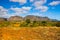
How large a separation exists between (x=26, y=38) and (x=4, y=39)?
1.44 meters

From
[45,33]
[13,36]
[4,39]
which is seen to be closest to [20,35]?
[13,36]

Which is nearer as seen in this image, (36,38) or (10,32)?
(36,38)

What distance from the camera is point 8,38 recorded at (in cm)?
1004

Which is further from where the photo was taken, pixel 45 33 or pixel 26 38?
pixel 45 33

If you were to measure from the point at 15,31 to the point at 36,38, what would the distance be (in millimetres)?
1888

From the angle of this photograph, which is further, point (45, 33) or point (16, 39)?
point (45, 33)

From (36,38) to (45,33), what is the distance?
1065 mm

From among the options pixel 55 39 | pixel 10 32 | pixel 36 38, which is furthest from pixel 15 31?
pixel 55 39

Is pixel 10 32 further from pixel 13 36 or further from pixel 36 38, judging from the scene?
Answer: pixel 36 38

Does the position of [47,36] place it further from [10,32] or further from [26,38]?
[10,32]

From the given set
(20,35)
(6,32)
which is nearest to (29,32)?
(20,35)

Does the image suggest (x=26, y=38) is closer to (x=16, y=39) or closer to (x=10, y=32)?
(x=16, y=39)

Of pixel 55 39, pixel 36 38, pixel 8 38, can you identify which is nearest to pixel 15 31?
pixel 8 38

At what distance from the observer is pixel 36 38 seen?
32.8 feet
